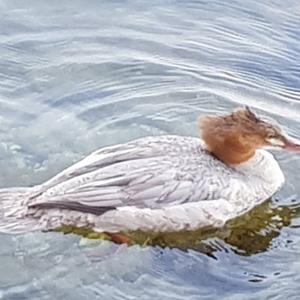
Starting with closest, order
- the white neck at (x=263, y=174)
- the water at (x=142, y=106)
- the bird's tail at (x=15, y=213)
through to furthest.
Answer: the water at (x=142, y=106) → the bird's tail at (x=15, y=213) → the white neck at (x=263, y=174)

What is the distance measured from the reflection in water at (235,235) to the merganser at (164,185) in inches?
1.9

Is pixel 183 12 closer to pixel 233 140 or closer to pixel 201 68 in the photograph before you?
pixel 201 68

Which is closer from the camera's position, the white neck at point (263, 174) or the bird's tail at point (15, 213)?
the bird's tail at point (15, 213)

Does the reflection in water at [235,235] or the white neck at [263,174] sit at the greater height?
the white neck at [263,174]

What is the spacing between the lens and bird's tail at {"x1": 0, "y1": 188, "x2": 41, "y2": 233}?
6.75 meters

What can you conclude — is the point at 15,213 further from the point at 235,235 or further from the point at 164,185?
the point at 235,235

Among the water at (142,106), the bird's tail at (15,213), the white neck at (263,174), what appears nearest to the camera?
the water at (142,106)

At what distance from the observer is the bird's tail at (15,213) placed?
6750 mm

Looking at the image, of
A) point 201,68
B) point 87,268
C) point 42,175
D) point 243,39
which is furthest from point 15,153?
point 243,39

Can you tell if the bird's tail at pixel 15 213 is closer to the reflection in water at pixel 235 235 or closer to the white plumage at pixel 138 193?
the white plumage at pixel 138 193

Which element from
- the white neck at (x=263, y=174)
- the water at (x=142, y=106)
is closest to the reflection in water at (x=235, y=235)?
the water at (x=142, y=106)

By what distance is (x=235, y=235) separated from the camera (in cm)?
703

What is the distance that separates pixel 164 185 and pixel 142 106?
4.14ft

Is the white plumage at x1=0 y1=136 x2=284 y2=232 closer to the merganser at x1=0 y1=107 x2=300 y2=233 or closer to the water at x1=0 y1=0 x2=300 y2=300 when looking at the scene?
the merganser at x1=0 y1=107 x2=300 y2=233
